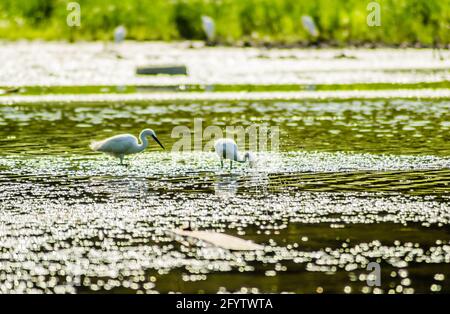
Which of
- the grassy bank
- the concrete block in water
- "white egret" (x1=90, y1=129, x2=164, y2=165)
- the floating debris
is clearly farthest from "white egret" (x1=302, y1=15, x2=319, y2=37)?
the floating debris

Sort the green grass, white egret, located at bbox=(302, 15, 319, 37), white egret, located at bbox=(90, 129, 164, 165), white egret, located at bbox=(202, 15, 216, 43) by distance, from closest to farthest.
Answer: white egret, located at bbox=(90, 129, 164, 165) → the green grass → white egret, located at bbox=(302, 15, 319, 37) → white egret, located at bbox=(202, 15, 216, 43)

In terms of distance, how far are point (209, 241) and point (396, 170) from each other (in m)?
5.13

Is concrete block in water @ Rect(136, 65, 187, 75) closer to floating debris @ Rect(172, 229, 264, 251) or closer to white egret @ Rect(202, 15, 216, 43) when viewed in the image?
white egret @ Rect(202, 15, 216, 43)

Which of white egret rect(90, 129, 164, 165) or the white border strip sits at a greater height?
white egret rect(90, 129, 164, 165)

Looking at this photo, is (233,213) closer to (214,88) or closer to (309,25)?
(214,88)

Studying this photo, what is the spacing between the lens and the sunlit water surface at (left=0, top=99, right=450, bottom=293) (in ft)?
33.7

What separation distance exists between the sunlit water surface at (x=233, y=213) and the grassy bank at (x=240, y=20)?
2104 cm

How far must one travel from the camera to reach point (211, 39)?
41969 millimetres

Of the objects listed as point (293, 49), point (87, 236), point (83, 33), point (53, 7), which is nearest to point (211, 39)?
point (293, 49)

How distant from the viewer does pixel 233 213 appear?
12.9 meters

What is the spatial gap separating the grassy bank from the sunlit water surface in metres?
21.0

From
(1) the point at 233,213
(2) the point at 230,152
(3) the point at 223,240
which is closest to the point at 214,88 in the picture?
(2) the point at 230,152
